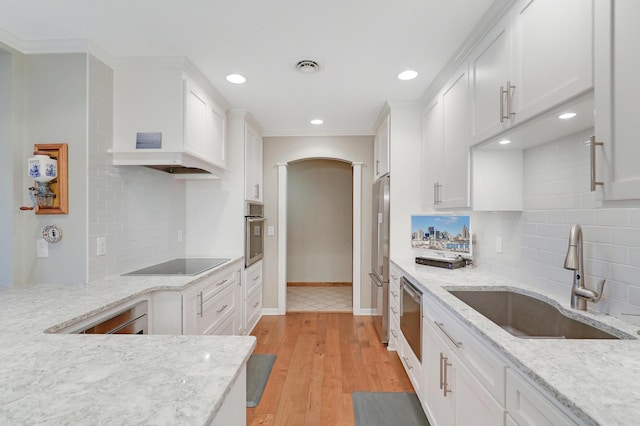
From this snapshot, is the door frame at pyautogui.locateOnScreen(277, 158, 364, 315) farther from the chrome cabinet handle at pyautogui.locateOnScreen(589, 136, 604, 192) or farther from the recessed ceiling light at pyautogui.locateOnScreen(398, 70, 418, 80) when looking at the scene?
the chrome cabinet handle at pyautogui.locateOnScreen(589, 136, 604, 192)

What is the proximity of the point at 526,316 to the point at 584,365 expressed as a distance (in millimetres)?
860

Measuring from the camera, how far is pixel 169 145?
2252 millimetres

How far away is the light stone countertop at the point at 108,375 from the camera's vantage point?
684 mm

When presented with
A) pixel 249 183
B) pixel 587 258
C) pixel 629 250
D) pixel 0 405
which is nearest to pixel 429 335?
pixel 587 258

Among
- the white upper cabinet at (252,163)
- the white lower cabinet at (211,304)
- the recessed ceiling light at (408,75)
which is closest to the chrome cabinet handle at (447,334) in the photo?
the white lower cabinet at (211,304)

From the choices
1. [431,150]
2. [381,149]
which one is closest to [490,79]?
[431,150]

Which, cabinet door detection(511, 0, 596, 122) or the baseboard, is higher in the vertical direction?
cabinet door detection(511, 0, 596, 122)

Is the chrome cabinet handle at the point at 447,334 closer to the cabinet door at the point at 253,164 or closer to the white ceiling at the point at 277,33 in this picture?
the white ceiling at the point at 277,33

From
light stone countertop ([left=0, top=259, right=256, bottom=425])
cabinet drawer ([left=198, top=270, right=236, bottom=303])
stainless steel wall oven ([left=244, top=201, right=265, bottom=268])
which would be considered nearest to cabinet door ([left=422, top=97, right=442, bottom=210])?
stainless steel wall oven ([left=244, top=201, right=265, bottom=268])

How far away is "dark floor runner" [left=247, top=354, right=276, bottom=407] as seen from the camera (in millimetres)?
2213

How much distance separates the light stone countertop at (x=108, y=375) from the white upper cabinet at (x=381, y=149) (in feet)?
8.38

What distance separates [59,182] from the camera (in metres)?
1.98

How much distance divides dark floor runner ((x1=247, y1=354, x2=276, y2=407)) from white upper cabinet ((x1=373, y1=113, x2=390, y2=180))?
7.18 ft

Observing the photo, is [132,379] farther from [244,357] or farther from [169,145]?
[169,145]
